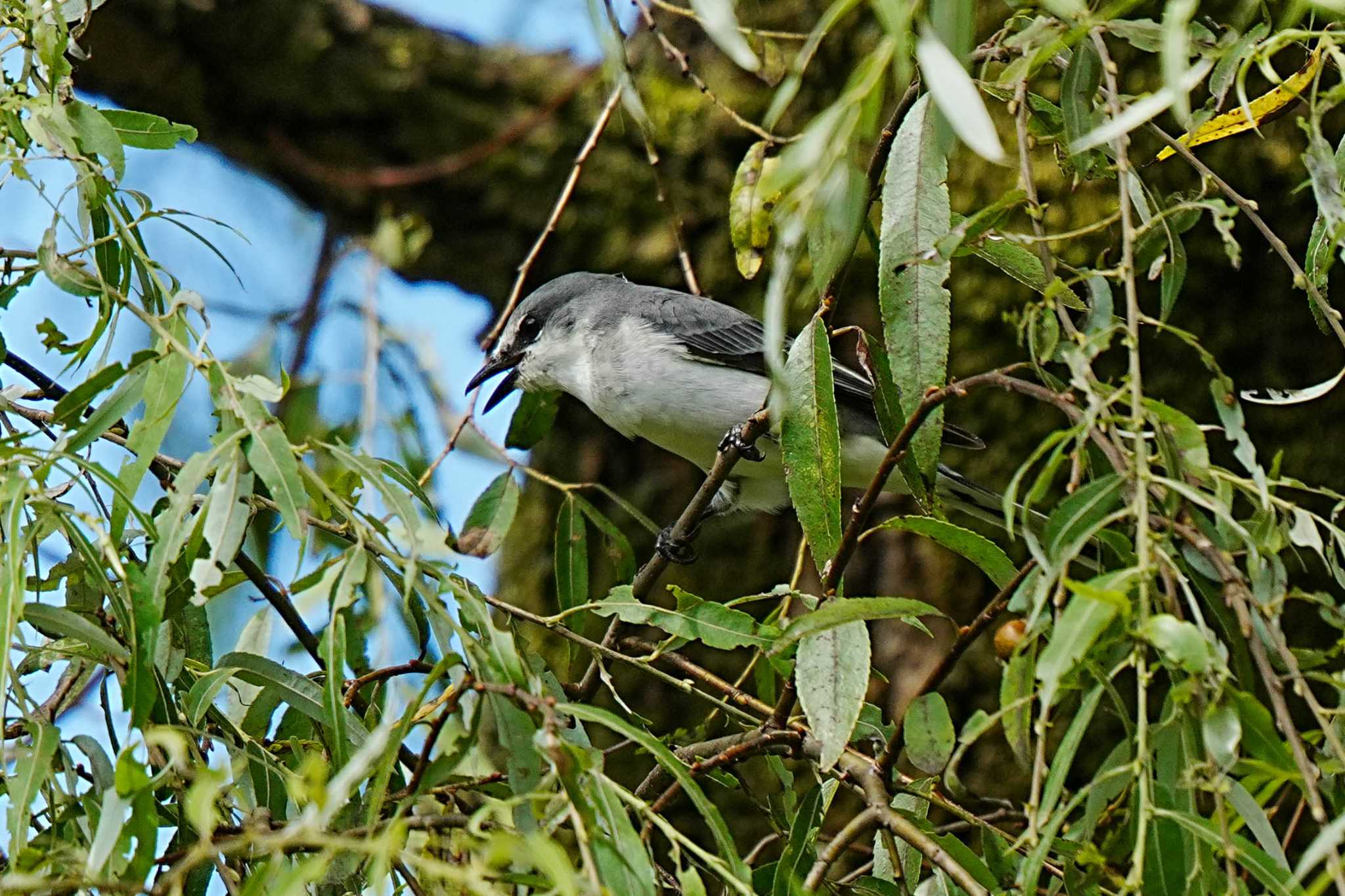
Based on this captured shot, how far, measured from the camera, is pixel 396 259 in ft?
11.3

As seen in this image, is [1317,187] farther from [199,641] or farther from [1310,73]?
[199,641]

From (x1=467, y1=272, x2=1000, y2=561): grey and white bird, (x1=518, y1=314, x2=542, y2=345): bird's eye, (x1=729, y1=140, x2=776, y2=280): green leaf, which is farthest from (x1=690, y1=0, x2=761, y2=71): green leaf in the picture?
(x1=518, y1=314, x2=542, y2=345): bird's eye

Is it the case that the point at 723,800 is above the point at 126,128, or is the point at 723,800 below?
below

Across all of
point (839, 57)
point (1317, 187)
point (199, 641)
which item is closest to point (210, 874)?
point (199, 641)

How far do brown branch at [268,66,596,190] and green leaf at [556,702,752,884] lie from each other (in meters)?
3.14

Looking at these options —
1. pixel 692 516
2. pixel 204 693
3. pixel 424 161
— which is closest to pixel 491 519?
pixel 692 516

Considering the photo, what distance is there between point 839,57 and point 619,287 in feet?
2.92

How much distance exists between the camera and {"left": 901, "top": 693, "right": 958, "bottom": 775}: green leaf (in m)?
1.40

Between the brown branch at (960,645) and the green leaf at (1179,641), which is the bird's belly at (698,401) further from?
the green leaf at (1179,641)

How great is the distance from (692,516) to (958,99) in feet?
4.65

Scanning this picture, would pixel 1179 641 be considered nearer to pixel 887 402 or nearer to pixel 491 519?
pixel 887 402

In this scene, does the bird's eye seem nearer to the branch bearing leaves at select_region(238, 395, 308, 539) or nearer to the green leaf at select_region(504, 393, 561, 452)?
the green leaf at select_region(504, 393, 561, 452)

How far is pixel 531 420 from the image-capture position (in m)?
2.67

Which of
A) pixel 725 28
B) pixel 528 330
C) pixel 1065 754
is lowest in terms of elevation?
pixel 1065 754
